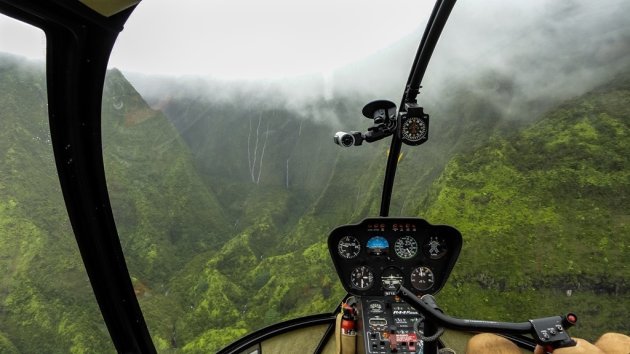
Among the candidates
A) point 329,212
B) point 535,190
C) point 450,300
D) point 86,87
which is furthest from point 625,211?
point 86,87

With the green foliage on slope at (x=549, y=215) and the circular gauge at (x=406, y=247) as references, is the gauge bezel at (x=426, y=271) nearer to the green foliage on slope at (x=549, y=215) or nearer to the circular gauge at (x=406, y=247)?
the circular gauge at (x=406, y=247)

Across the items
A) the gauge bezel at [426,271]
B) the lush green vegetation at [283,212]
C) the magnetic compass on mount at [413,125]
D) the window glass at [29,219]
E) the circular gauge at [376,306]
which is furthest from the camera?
the gauge bezel at [426,271]

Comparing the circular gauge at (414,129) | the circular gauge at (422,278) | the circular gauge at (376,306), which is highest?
the circular gauge at (414,129)

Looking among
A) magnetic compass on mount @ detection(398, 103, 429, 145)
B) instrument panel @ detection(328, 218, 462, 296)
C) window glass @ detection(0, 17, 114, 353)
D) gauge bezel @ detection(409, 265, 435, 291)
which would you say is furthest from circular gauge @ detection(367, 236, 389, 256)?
window glass @ detection(0, 17, 114, 353)

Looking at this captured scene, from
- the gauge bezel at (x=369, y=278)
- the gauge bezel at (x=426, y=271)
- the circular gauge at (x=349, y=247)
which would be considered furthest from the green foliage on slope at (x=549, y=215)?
the circular gauge at (x=349, y=247)

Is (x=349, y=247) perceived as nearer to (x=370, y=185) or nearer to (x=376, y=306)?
(x=376, y=306)

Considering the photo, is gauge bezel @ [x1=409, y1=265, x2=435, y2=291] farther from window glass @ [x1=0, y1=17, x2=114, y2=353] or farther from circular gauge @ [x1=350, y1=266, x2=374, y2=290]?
window glass @ [x1=0, y1=17, x2=114, y2=353]
